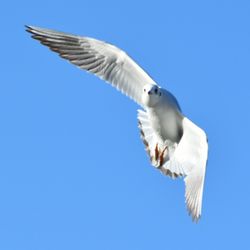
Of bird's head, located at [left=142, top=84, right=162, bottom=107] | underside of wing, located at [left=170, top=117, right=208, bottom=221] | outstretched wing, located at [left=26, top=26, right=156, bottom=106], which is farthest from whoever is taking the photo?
outstretched wing, located at [left=26, top=26, right=156, bottom=106]

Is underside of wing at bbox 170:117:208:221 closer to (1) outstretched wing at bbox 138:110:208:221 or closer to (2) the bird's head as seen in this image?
(1) outstretched wing at bbox 138:110:208:221

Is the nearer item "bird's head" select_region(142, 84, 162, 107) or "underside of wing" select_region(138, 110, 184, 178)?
"bird's head" select_region(142, 84, 162, 107)

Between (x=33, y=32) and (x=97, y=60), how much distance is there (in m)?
0.98

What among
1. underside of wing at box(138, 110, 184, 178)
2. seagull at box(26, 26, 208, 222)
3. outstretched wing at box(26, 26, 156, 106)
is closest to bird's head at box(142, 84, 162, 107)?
seagull at box(26, 26, 208, 222)

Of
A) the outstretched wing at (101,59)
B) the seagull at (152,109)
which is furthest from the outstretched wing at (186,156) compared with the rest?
the outstretched wing at (101,59)

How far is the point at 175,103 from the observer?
496 inches

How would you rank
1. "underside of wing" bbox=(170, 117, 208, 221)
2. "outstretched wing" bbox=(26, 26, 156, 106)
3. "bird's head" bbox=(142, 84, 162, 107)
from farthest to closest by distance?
"outstretched wing" bbox=(26, 26, 156, 106), "bird's head" bbox=(142, 84, 162, 107), "underside of wing" bbox=(170, 117, 208, 221)

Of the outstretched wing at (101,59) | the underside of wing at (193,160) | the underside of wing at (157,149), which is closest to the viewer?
the underside of wing at (193,160)

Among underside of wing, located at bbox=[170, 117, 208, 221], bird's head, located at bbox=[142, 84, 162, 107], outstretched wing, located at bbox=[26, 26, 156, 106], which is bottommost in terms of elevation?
underside of wing, located at bbox=[170, 117, 208, 221]

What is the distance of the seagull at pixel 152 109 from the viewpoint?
1237 cm

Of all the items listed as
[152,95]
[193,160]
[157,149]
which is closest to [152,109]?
[152,95]

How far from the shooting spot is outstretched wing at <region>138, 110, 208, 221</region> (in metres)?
12.1

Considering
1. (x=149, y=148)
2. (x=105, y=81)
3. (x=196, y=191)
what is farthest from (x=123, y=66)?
(x=196, y=191)

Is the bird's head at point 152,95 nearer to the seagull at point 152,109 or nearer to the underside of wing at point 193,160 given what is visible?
the seagull at point 152,109
